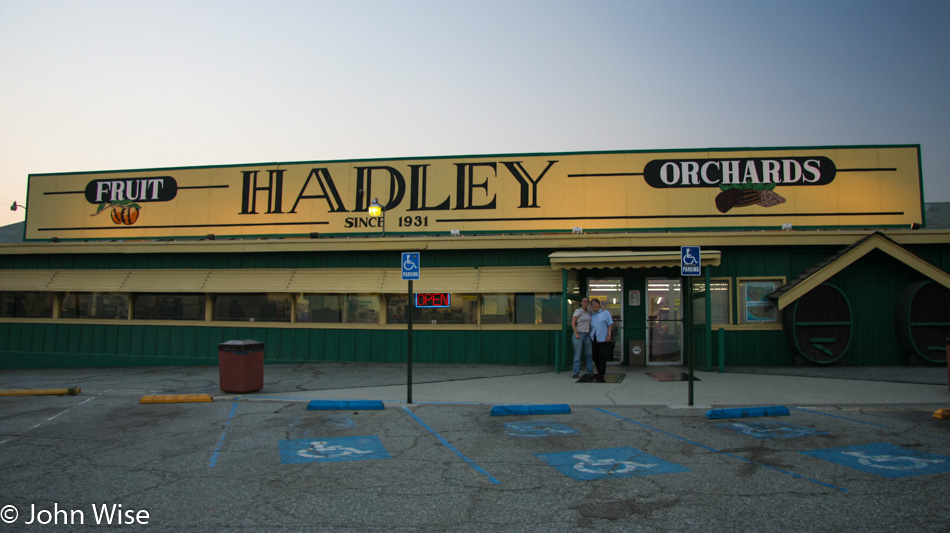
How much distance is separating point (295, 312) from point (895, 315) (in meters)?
14.8

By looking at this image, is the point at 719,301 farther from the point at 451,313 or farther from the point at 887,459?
the point at 887,459

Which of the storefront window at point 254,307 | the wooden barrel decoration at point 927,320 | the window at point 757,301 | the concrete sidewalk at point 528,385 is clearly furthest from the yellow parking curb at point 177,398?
the wooden barrel decoration at point 927,320

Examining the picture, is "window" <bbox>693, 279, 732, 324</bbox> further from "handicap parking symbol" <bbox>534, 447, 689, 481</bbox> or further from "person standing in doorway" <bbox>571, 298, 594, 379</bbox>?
"handicap parking symbol" <bbox>534, 447, 689, 481</bbox>

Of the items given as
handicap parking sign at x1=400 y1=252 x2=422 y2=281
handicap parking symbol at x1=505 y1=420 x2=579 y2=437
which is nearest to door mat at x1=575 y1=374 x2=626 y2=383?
handicap parking symbol at x1=505 y1=420 x2=579 y2=437

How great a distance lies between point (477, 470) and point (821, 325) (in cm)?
1100

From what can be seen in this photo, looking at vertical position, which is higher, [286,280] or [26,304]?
[286,280]

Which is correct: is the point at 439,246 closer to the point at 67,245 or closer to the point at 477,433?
the point at 477,433

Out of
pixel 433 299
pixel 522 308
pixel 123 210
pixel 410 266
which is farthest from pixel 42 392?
pixel 522 308

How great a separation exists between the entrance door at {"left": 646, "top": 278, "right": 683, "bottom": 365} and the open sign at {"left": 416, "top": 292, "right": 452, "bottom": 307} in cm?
501

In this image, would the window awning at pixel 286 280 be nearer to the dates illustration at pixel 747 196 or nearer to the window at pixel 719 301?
the window at pixel 719 301

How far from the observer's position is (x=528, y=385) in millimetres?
11578

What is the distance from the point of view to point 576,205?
1625cm

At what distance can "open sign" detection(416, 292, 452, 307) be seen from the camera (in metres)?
15.1

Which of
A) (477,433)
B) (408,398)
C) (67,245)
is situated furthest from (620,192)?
(67,245)
